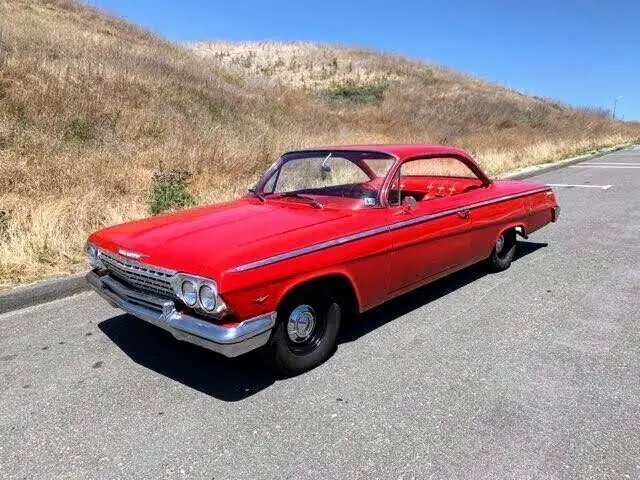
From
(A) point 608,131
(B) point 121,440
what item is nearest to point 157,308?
(B) point 121,440

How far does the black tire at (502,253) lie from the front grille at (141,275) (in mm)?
3373

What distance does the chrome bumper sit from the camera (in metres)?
2.94

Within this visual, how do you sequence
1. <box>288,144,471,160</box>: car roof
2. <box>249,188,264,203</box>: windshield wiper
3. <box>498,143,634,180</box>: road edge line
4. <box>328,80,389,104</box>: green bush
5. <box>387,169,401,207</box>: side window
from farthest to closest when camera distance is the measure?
<box>328,80,389,104</box>: green bush, <box>498,143,634,180</box>: road edge line, <box>249,188,264,203</box>: windshield wiper, <box>288,144,471,160</box>: car roof, <box>387,169,401,207</box>: side window

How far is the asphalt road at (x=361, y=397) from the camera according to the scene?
8.53 feet

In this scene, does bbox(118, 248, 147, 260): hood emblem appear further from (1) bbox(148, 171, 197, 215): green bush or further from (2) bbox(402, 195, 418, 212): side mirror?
(1) bbox(148, 171, 197, 215): green bush

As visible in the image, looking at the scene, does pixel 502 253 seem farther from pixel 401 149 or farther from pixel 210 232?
pixel 210 232

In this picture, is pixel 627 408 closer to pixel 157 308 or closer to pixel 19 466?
pixel 157 308

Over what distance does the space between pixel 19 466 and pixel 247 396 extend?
1180 mm

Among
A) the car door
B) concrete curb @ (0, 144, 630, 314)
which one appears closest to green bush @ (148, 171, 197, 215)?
concrete curb @ (0, 144, 630, 314)

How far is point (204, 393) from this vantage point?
10.6ft

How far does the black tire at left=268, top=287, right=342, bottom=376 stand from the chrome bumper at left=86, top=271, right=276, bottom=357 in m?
0.18

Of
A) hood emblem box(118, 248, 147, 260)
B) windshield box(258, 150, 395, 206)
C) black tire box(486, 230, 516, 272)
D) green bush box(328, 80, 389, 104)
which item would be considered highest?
green bush box(328, 80, 389, 104)

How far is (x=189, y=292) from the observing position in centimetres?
306

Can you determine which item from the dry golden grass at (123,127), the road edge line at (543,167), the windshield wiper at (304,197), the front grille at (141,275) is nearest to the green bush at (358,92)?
the dry golden grass at (123,127)
